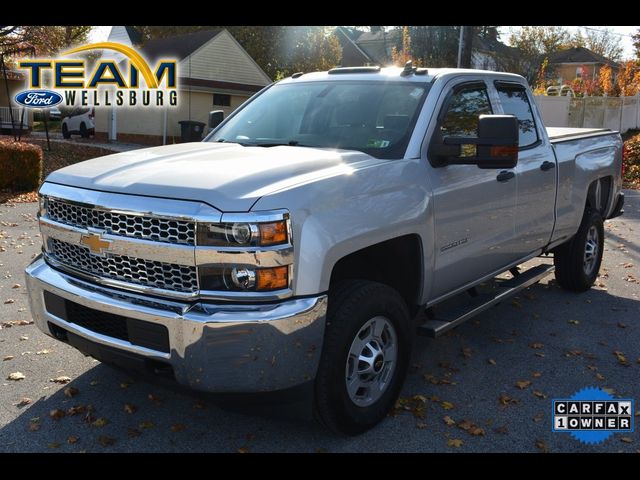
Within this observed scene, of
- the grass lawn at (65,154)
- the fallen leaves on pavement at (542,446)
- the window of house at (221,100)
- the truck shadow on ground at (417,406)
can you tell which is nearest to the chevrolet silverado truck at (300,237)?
the truck shadow on ground at (417,406)

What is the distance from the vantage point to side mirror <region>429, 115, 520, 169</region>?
390cm

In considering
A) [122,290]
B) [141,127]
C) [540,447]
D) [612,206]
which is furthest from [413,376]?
[141,127]

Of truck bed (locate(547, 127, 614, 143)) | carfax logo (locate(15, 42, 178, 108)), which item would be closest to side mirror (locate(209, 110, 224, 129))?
truck bed (locate(547, 127, 614, 143))

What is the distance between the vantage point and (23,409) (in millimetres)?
4012

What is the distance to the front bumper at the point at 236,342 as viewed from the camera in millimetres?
3051

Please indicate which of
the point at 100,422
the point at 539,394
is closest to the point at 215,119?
the point at 100,422

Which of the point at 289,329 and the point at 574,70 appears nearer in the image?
the point at 289,329

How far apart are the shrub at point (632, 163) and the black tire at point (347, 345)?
1558 centimetres

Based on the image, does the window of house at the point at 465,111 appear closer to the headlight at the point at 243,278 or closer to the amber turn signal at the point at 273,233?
the amber turn signal at the point at 273,233

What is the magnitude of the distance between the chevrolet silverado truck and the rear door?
49 mm

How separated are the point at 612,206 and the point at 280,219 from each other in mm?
5242

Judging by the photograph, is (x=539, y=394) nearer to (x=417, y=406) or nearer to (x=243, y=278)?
(x=417, y=406)

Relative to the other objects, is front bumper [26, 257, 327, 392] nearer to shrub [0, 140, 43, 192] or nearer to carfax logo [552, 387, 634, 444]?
carfax logo [552, 387, 634, 444]
